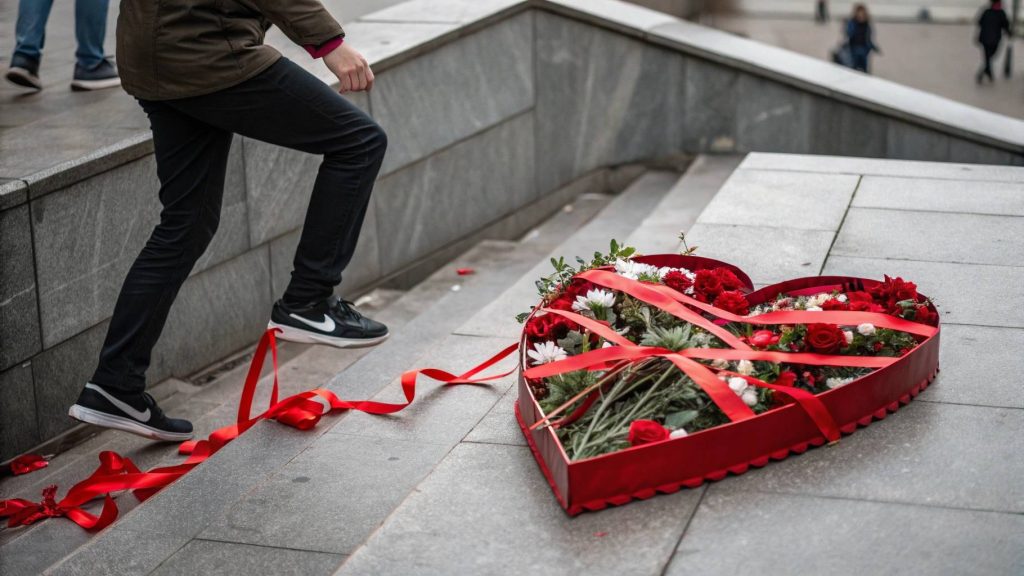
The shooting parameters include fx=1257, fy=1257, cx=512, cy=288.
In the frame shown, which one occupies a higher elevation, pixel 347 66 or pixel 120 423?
pixel 347 66

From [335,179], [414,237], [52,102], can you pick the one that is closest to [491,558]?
[335,179]

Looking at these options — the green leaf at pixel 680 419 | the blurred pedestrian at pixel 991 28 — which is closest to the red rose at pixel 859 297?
the green leaf at pixel 680 419

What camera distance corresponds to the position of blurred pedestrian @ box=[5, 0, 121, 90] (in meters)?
6.30

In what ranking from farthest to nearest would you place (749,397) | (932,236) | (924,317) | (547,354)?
1. (932,236)
2. (924,317)
3. (547,354)
4. (749,397)

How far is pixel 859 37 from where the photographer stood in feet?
51.6

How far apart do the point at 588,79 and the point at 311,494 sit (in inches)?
224

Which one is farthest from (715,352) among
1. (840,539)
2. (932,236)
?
(932,236)

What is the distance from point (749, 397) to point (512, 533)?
0.74 meters

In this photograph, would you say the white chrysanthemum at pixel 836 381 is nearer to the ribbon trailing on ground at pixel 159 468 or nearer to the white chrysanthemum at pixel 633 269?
the white chrysanthemum at pixel 633 269

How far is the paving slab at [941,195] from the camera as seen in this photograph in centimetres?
574

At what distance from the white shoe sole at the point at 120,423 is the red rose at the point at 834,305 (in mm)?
2350

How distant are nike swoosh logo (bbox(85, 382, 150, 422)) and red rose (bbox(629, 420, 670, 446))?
2007mm

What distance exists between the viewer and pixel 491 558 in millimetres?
3023

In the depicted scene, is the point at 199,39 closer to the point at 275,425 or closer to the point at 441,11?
the point at 275,425
